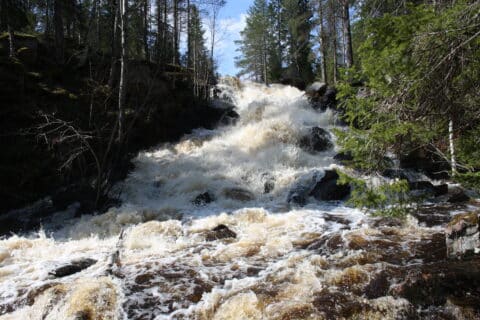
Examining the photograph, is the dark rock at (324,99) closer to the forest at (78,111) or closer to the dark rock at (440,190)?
the forest at (78,111)

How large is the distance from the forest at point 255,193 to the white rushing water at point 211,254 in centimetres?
4

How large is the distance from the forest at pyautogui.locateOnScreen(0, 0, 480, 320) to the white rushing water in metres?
0.04

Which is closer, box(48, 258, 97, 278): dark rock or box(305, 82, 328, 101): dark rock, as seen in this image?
box(48, 258, 97, 278): dark rock

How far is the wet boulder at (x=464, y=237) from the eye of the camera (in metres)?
5.62

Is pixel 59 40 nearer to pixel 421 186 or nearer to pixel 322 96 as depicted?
pixel 322 96

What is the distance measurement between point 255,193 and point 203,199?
1.98 metres

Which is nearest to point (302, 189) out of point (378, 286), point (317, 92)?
point (378, 286)

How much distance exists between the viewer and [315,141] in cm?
1505

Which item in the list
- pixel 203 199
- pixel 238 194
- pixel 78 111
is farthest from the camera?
pixel 78 111

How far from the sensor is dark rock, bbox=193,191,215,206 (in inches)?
443

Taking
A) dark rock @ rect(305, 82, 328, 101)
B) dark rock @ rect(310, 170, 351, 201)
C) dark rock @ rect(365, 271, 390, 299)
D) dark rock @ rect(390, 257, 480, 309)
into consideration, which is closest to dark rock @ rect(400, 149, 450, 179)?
dark rock @ rect(310, 170, 351, 201)

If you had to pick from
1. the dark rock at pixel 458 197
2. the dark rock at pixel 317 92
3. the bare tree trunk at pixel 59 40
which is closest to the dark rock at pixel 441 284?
the dark rock at pixel 458 197

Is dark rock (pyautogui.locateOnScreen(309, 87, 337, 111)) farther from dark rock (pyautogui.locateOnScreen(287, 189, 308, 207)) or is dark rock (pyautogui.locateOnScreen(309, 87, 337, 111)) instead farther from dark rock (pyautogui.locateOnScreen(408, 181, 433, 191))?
dark rock (pyautogui.locateOnScreen(287, 189, 308, 207))

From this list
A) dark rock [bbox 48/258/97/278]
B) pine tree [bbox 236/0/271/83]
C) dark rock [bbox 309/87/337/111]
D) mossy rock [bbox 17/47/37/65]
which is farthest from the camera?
pine tree [bbox 236/0/271/83]
